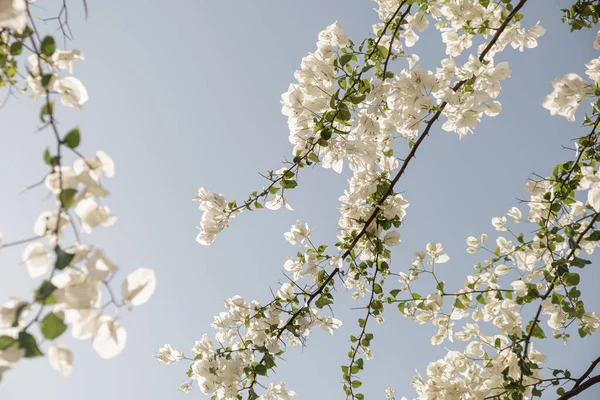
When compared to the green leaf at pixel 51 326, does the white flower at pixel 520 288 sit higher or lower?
higher

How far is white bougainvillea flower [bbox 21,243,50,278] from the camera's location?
56cm

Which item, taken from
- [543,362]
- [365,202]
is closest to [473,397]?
[543,362]

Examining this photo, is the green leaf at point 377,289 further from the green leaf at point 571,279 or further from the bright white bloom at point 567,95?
the bright white bloom at point 567,95

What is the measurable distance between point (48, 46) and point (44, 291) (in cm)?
41

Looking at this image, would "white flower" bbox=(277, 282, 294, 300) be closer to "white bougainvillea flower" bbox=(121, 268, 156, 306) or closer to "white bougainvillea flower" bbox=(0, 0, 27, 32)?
"white bougainvillea flower" bbox=(121, 268, 156, 306)

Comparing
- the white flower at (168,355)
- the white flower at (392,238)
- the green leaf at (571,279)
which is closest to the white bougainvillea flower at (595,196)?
the green leaf at (571,279)

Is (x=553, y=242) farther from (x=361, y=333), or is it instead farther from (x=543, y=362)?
(x=361, y=333)

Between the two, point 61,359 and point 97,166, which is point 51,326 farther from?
point 97,166

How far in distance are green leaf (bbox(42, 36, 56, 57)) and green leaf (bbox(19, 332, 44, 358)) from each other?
440mm

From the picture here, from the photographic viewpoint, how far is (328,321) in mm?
1659

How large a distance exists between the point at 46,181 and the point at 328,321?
1.31m

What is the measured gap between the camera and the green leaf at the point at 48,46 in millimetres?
644

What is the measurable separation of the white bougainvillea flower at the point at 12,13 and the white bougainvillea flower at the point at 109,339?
38 cm

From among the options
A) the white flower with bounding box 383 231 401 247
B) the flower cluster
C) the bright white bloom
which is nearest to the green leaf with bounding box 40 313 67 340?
the flower cluster
